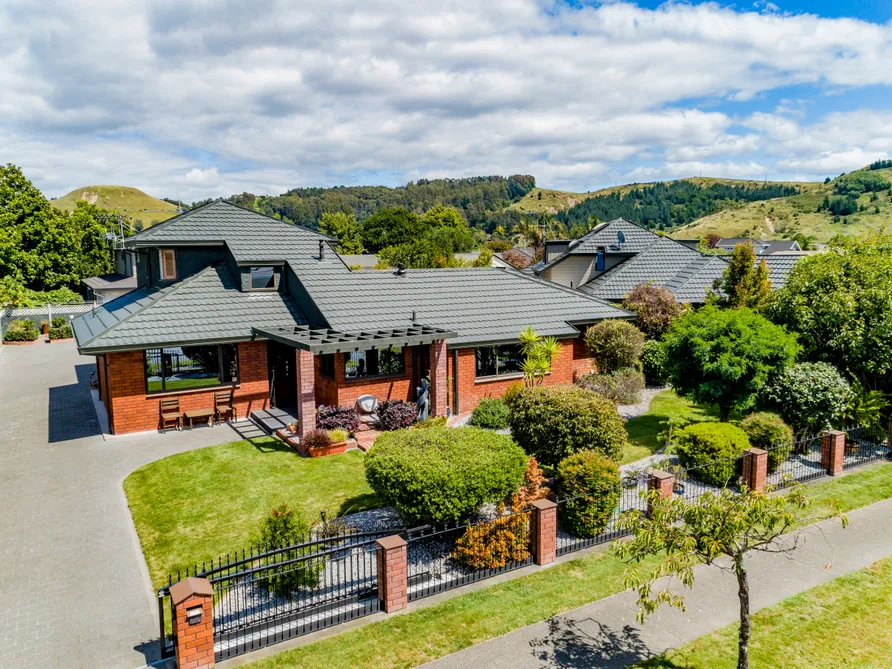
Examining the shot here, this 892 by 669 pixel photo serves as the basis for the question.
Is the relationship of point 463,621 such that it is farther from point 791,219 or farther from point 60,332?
point 791,219

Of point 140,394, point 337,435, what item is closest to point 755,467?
point 337,435

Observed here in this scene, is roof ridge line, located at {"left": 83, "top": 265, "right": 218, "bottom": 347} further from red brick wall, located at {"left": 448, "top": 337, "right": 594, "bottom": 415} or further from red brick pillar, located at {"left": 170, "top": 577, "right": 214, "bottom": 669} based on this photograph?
red brick pillar, located at {"left": 170, "top": 577, "right": 214, "bottom": 669}

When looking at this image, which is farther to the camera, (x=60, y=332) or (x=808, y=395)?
(x=60, y=332)

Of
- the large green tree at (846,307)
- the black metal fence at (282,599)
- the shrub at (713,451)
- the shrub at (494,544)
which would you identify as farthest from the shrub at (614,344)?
the black metal fence at (282,599)

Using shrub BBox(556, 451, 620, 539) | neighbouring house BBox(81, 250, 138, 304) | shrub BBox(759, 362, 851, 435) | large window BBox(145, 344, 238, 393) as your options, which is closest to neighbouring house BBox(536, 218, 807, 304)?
shrub BBox(759, 362, 851, 435)

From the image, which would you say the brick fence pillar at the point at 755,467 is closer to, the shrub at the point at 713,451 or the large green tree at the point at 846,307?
the shrub at the point at 713,451

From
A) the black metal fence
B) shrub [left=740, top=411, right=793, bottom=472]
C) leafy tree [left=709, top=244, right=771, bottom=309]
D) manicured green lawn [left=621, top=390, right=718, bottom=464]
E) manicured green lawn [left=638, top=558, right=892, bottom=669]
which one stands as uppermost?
leafy tree [left=709, top=244, right=771, bottom=309]

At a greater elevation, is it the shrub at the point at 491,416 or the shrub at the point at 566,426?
the shrub at the point at 566,426
